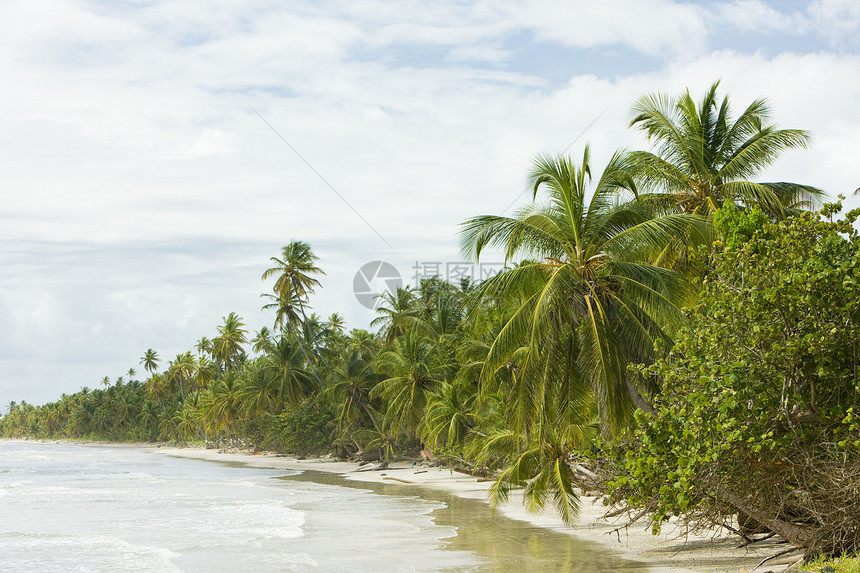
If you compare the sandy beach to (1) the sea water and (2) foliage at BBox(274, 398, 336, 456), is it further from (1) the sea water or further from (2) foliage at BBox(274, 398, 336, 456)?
(2) foliage at BBox(274, 398, 336, 456)

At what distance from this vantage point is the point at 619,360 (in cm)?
1166

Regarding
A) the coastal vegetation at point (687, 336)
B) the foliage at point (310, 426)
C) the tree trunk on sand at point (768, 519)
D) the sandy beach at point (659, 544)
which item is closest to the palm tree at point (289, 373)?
the foliage at point (310, 426)

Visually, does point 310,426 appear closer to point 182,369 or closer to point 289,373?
point 289,373

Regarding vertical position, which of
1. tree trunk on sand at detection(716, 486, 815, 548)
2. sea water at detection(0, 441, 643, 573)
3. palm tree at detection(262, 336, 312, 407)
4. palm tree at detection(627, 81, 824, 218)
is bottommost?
sea water at detection(0, 441, 643, 573)

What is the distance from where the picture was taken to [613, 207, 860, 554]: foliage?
26.2 feet

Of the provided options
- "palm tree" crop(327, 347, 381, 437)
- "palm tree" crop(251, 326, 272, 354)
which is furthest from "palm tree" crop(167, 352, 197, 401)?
"palm tree" crop(327, 347, 381, 437)

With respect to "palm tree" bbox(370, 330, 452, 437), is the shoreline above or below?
below

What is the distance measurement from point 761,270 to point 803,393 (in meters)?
1.55

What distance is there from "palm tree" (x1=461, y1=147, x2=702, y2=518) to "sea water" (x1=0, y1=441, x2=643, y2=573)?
8.29 feet

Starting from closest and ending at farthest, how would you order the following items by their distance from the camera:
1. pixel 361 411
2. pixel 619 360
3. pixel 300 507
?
pixel 619 360 < pixel 300 507 < pixel 361 411

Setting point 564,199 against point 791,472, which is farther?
point 564,199

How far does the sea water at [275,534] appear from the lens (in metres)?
12.8

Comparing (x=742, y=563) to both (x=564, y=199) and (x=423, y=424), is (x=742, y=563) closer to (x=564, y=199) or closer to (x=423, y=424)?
(x=564, y=199)

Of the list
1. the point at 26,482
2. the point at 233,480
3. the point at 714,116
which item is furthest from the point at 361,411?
the point at 714,116
